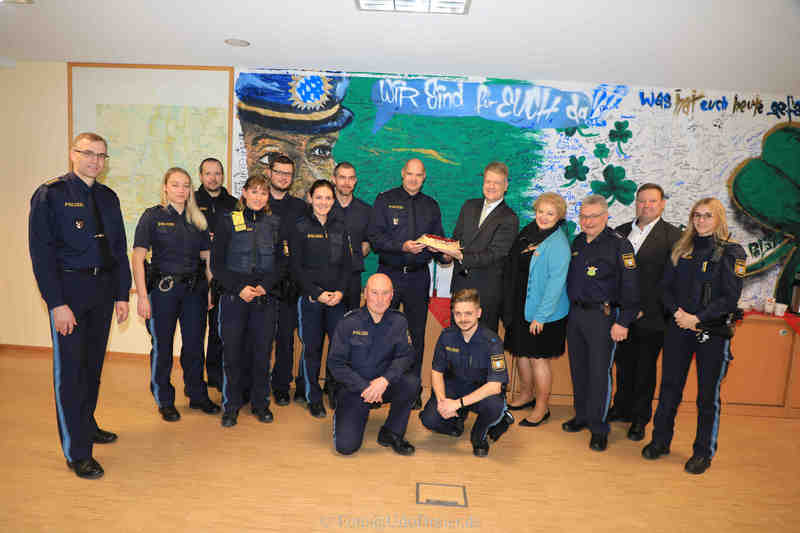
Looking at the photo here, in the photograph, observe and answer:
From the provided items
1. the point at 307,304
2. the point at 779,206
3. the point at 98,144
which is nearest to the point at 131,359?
the point at 307,304

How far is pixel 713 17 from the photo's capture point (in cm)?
284

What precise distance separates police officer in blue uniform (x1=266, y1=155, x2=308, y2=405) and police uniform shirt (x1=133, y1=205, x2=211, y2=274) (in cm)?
62

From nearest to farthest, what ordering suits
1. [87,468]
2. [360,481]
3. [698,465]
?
1. [87,468]
2. [360,481]
3. [698,465]

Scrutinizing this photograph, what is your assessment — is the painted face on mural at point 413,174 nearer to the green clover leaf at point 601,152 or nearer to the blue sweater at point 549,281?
the blue sweater at point 549,281

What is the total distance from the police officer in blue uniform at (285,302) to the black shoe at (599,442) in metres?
2.19

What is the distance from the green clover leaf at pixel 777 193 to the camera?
442 cm

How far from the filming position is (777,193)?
446cm

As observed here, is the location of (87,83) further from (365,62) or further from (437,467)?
(437,467)

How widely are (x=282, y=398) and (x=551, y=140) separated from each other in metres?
3.31

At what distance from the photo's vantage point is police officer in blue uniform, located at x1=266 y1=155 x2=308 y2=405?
11.6ft

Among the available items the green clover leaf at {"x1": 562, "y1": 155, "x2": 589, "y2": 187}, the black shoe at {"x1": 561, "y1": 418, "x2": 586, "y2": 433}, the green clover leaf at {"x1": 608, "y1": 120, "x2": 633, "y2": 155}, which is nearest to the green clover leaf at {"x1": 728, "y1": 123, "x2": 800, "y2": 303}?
the green clover leaf at {"x1": 608, "y1": 120, "x2": 633, "y2": 155}

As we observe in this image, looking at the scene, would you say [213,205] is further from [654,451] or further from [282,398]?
[654,451]

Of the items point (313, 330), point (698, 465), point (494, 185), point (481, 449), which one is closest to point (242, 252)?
point (313, 330)

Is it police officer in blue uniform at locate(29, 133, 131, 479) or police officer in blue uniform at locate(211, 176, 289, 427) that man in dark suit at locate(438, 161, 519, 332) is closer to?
police officer in blue uniform at locate(211, 176, 289, 427)
